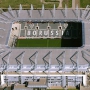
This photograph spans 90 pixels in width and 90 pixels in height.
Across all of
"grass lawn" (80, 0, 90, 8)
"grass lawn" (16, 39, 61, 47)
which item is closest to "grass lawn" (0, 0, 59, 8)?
"grass lawn" (80, 0, 90, 8)

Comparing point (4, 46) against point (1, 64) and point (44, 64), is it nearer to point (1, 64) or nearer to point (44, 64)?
point (1, 64)

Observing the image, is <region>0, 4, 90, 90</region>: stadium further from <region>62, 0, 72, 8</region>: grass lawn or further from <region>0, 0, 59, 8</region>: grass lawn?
<region>0, 0, 59, 8</region>: grass lawn

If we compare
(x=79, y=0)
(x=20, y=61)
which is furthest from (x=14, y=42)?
(x=79, y=0)

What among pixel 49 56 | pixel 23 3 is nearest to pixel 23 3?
pixel 23 3

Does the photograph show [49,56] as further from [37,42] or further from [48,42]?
[37,42]

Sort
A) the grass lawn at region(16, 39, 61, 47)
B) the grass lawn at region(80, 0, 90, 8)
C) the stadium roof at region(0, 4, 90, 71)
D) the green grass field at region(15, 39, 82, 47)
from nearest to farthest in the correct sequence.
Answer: the stadium roof at region(0, 4, 90, 71) < the green grass field at region(15, 39, 82, 47) < the grass lawn at region(16, 39, 61, 47) < the grass lawn at region(80, 0, 90, 8)

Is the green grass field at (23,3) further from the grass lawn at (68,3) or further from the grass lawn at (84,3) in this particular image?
the grass lawn at (84,3)

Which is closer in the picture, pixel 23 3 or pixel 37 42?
pixel 37 42

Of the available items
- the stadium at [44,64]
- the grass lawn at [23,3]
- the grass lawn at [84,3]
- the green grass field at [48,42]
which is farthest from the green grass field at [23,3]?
the stadium at [44,64]
